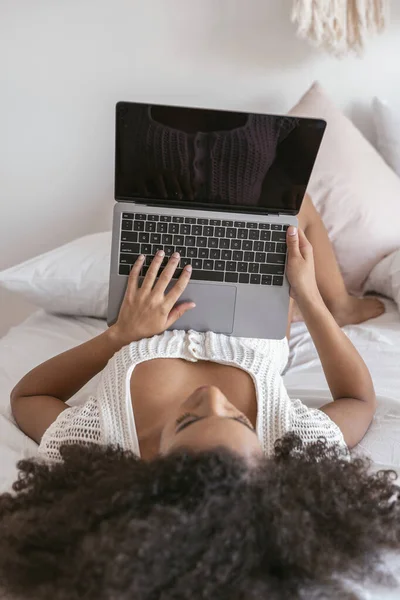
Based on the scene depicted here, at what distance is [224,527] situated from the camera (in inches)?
26.1

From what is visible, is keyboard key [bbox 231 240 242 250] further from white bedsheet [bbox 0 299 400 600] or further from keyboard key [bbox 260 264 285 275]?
white bedsheet [bbox 0 299 400 600]

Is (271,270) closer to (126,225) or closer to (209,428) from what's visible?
(126,225)

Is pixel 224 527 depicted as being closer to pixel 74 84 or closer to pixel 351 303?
pixel 351 303

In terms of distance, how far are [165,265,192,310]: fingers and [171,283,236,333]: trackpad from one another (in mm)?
33

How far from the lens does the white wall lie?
1.76 meters

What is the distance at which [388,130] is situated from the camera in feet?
5.80

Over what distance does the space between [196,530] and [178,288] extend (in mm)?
512

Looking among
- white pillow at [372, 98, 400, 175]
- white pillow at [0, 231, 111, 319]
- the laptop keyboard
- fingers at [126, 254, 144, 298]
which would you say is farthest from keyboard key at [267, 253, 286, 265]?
white pillow at [372, 98, 400, 175]

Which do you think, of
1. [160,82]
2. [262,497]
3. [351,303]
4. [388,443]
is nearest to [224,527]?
[262,497]

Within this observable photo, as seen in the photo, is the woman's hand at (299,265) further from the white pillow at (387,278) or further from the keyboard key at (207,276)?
the white pillow at (387,278)

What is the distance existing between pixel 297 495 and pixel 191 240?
0.52 metres

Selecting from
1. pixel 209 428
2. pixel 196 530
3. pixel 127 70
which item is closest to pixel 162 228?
pixel 209 428

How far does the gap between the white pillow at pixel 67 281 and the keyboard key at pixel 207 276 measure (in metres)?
0.38

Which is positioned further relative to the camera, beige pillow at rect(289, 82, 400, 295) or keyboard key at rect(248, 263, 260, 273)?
beige pillow at rect(289, 82, 400, 295)
